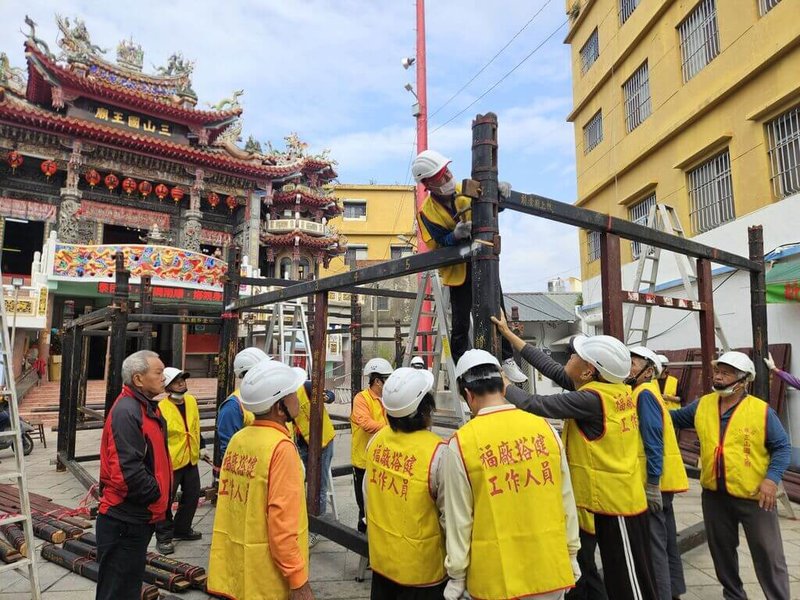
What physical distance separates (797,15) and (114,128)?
20.5m

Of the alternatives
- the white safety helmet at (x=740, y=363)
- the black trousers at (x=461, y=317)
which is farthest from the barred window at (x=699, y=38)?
the black trousers at (x=461, y=317)

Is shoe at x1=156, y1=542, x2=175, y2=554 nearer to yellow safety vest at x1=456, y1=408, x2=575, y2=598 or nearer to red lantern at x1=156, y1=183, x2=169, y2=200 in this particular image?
yellow safety vest at x1=456, y1=408, x2=575, y2=598

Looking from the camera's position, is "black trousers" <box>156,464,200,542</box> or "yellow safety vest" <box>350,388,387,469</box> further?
"black trousers" <box>156,464,200,542</box>

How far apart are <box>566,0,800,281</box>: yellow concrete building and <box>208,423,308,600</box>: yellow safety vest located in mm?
8513

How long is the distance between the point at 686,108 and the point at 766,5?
2.12 meters

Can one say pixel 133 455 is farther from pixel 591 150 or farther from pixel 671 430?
pixel 591 150

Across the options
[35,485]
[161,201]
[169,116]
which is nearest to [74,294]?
[161,201]

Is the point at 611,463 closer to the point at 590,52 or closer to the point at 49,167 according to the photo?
the point at 590,52

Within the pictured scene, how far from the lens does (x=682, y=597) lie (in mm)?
3816

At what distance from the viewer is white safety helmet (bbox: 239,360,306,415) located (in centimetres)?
244

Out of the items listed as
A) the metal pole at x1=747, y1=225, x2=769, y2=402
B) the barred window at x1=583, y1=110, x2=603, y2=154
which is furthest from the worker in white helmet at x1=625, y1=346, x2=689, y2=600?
the barred window at x1=583, y1=110, x2=603, y2=154

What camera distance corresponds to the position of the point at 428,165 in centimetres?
293

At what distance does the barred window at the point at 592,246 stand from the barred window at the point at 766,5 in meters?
6.14

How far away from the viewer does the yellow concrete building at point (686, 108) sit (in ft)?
25.6
